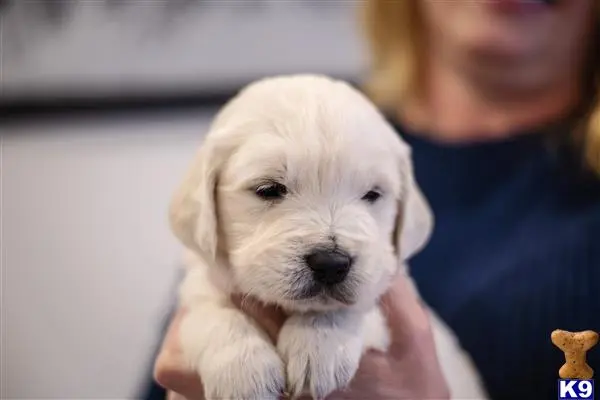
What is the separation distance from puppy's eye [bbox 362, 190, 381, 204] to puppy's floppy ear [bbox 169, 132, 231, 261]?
10.8 inches

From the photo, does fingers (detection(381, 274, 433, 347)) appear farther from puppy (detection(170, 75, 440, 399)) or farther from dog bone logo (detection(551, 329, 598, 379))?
dog bone logo (detection(551, 329, 598, 379))

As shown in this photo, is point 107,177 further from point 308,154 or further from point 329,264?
point 329,264

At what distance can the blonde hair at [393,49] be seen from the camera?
1.92 m

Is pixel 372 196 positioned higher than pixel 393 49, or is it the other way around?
pixel 393 49

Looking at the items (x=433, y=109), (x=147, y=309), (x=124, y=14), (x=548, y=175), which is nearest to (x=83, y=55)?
(x=124, y=14)

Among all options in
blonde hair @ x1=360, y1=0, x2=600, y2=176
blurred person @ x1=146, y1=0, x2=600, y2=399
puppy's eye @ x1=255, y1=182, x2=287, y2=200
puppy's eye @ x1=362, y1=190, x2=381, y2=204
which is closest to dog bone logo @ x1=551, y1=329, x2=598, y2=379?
blurred person @ x1=146, y1=0, x2=600, y2=399

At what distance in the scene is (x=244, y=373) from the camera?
1010mm

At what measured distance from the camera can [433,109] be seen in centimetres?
198

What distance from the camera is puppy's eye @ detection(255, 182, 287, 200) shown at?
110 cm

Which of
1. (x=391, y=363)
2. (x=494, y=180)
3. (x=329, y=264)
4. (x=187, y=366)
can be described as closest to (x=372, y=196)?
(x=329, y=264)

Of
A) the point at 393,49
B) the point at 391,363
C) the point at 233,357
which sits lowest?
the point at 391,363

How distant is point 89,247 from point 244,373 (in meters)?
0.92

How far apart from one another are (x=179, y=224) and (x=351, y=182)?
0.34 m

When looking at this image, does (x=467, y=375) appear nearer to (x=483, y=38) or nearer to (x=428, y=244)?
(x=428, y=244)
